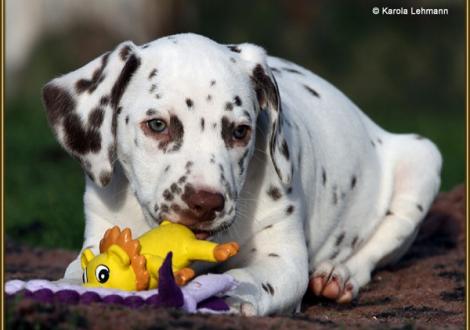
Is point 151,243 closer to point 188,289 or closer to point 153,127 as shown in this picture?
point 188,289

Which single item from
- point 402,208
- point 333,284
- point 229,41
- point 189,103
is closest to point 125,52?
point 189,103

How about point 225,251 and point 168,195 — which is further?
point 168,195

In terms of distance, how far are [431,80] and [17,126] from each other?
1042 cm

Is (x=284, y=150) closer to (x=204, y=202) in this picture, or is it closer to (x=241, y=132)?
(x=241, y=132)

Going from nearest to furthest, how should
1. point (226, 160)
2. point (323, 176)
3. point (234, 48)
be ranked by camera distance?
point (226, 160) < point (234, 48) < point (323, 176)

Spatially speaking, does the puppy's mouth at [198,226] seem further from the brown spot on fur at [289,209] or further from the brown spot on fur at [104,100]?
the brown spot on fur at [289,209]

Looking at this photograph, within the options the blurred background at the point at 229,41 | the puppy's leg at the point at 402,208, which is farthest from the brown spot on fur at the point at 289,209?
the blurred background at the point at 229,41

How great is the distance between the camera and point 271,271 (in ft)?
17.3

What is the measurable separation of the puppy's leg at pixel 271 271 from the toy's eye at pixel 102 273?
1.87 feet

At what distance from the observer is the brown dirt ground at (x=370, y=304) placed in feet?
12.5

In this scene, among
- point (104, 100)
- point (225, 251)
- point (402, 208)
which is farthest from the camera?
point (402, 208)

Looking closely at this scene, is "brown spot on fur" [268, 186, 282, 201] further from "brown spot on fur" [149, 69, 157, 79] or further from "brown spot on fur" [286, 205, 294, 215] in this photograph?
"brown spot on fur" [149, 69, 157, 79]

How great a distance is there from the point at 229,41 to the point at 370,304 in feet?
51.5

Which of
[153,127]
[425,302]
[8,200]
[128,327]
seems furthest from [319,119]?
[8,200]
